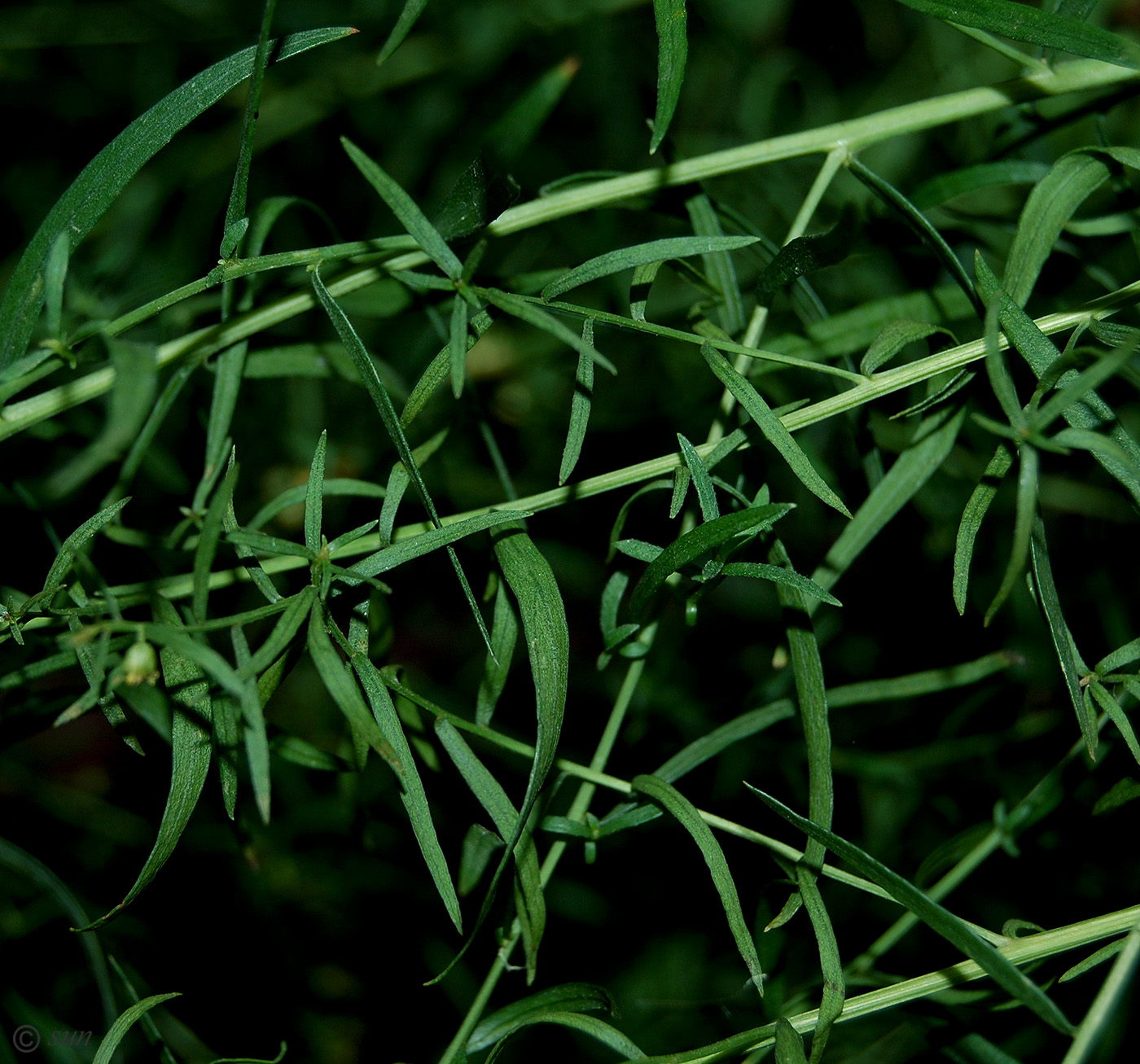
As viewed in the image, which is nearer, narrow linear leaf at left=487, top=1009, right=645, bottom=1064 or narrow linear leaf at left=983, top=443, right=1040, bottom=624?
narrow linear leaf at left=983, top=443, right=1040, bottom=624

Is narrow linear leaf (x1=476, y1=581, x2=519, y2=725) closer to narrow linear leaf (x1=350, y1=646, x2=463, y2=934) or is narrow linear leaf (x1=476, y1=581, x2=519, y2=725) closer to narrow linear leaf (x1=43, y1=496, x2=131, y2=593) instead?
narrow linear leaf (x1=350, y1=646, x2=463, y2=934)

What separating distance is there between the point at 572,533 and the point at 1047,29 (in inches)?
19.0

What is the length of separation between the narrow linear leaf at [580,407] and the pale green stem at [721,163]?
95 mm

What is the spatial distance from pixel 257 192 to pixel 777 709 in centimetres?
66

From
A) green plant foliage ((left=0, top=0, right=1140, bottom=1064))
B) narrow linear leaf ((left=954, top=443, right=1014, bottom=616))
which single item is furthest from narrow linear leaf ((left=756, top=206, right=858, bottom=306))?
narrow linear leaf ((left=954, top=443, right=1014, bottom=616))

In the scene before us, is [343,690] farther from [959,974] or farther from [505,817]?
[959,974]

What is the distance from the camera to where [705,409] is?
71 cm

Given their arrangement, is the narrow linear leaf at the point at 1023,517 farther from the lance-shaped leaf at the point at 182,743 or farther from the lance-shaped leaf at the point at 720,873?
the lance-shaped leaf at the point at 182,743

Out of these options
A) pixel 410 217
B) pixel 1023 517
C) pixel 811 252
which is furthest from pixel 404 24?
pixel 1023 517

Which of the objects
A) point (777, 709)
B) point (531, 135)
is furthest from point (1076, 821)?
point (531, 135)

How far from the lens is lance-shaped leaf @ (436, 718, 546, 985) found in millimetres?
390

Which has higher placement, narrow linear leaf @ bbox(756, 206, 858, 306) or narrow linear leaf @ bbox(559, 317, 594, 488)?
narrow linear leaf @ bbox(756, 206, 858, 306)

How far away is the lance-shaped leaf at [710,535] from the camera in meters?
0.35

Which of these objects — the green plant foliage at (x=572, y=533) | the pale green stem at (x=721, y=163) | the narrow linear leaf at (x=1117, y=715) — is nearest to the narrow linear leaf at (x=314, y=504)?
A: the green plant foliage at (x=572, y=533)
